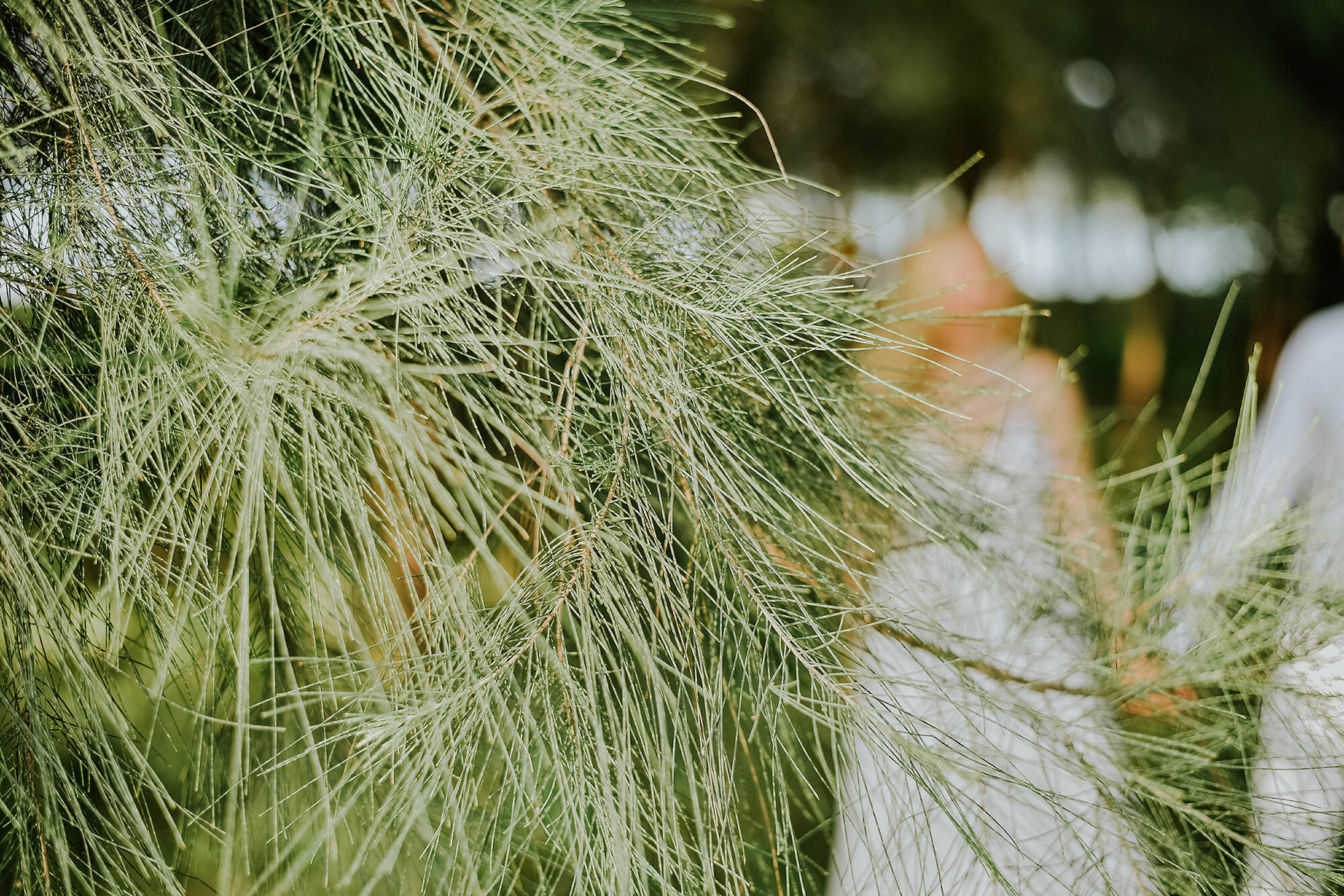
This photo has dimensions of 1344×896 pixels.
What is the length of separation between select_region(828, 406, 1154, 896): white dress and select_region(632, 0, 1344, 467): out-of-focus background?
0.80 m

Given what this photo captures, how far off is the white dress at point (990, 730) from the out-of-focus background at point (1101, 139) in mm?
796

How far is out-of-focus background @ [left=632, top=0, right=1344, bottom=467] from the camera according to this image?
183 cm

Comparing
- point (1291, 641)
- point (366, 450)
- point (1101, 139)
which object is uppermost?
point (366, 450)

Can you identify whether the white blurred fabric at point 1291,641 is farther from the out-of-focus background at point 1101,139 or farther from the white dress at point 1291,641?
the out-of-focus background at point 1101,139

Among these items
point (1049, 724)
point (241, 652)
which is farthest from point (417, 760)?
point (1049, 724)

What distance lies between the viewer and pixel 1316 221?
2.58m

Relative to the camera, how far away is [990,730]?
19.2 inches

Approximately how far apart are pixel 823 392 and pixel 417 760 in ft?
0.92

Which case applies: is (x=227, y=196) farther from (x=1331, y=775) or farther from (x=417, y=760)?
(x=1331, y=775)

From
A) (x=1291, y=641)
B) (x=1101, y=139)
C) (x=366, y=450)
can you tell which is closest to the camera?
(x=366, y=450)

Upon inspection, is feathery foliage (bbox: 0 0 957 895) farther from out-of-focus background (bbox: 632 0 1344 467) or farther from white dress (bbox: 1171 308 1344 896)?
out-of-focus background (bbox: 632 0 1344 467)

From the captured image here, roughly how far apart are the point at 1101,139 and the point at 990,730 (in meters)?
2.43

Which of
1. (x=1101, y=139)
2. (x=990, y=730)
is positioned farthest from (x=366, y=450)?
(x=1101, y=139)

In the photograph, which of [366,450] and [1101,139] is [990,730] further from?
[1101,139]
